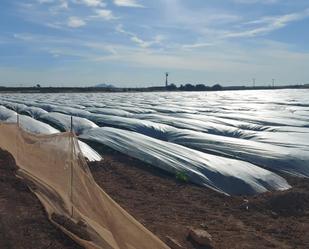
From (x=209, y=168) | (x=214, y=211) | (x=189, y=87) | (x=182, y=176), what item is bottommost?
(x=214, y=211)

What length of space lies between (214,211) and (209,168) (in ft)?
5.83

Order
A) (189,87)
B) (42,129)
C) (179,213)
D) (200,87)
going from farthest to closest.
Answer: (189,87) → (200,87) → (42,129) → (179,213)

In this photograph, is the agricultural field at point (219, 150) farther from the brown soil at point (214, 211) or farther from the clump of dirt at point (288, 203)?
the clump of dirt at point (288, 203)

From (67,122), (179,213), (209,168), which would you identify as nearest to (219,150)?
(209,168)

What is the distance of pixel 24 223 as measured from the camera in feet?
17.1

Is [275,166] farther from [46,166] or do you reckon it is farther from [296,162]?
[46,166]

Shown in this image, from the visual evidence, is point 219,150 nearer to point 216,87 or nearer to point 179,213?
point 179,213

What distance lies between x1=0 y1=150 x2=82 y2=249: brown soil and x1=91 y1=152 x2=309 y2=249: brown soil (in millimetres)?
1122

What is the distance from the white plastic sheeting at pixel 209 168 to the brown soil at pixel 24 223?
2811mm

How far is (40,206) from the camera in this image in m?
5.98

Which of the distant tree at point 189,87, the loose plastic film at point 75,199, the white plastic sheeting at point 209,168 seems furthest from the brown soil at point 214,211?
the distant tree at point 189,87

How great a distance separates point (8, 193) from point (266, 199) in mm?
3831

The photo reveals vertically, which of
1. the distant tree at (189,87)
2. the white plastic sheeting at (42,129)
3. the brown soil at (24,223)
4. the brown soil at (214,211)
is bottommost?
the brown soil at (214,211)

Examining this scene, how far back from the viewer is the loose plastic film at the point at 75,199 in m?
4.16
